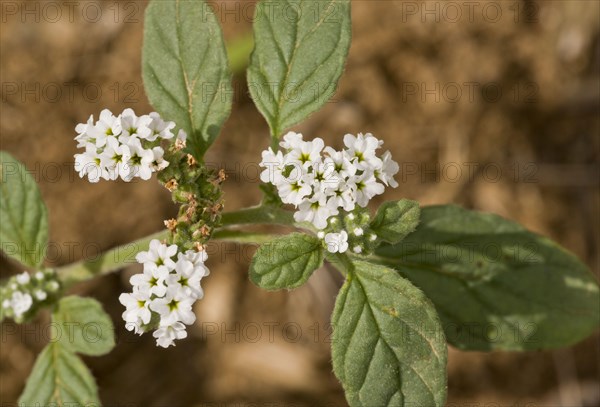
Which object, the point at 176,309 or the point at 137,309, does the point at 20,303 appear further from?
the point at 176,309

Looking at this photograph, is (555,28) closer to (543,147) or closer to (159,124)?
(543,147)

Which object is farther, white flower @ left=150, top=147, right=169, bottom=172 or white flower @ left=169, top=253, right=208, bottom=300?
white flower @ left=150, top=147, right=169, bottom=172

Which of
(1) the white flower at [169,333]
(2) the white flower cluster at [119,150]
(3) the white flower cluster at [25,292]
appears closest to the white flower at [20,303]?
(3) the white flower cluster at [25,292]

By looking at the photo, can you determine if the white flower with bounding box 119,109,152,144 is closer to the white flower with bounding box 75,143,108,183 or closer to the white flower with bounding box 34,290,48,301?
the white flower with bounding box 75,143,108,183

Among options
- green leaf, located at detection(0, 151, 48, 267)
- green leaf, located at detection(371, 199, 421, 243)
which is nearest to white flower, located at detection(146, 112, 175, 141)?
green leaf, located at detection(0, 151, 48, 267)

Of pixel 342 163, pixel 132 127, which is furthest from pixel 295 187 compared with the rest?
pixel 132 127
